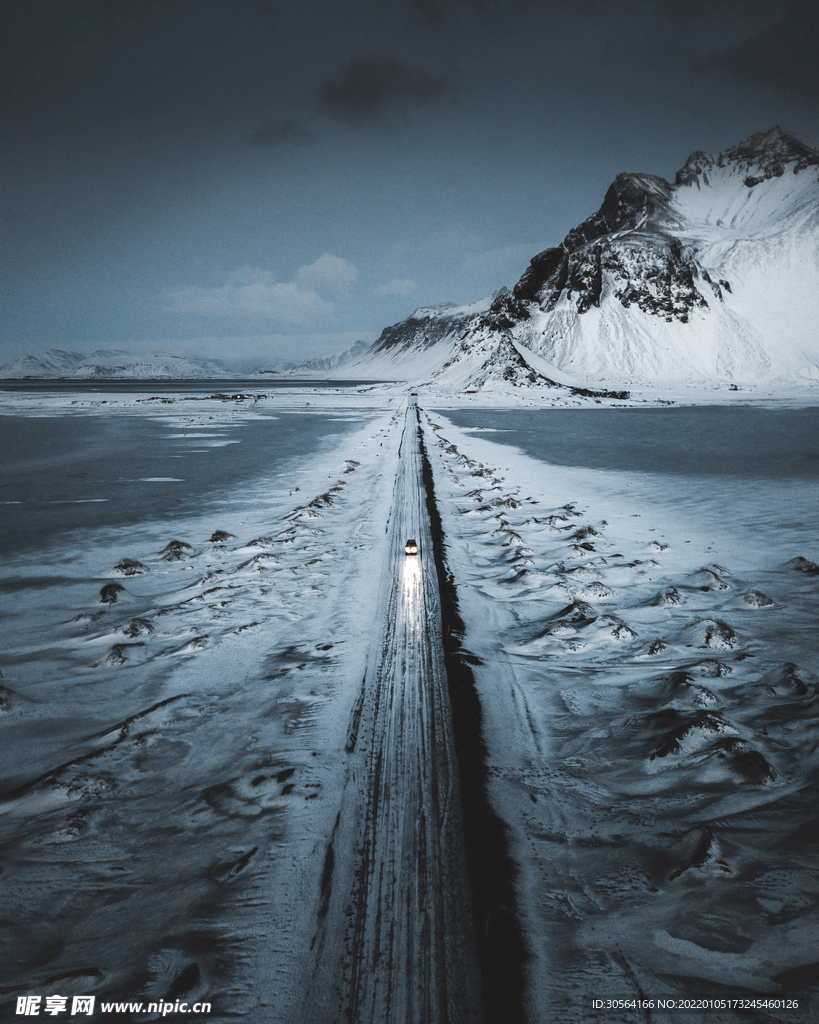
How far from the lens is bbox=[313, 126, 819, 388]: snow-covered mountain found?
Result: 281ft

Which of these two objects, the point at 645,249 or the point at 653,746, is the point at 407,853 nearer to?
the point at 653,746

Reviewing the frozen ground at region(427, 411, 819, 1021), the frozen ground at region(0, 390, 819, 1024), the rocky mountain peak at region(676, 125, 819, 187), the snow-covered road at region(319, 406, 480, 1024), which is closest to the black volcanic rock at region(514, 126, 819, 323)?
the rocky mountain peak at region(676, 125, 819, 187)

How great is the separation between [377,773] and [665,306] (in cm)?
11006

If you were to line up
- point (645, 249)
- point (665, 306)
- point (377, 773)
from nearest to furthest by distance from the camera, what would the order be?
1. point (377, 773)
2. point (665, 306)
3. point (645, 249)

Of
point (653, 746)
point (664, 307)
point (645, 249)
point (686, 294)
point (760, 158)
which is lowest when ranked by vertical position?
point (653, 746)

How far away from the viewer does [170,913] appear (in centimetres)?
→ 215

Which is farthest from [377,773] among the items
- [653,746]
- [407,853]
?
[653,746]

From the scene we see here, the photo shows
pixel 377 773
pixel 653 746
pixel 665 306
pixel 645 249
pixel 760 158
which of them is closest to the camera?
pixel 377 773

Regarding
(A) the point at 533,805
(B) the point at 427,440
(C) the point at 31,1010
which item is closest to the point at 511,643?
(A) the point at 533,805

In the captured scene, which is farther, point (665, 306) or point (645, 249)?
point (645, 249)

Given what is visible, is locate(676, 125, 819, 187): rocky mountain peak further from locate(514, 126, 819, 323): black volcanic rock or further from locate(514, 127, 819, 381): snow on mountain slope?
locate(514, 127, 819, 381): snow on mountain slope

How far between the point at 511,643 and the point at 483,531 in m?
3.49

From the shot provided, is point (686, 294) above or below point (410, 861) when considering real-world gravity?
above

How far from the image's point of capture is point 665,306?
3723 inches
